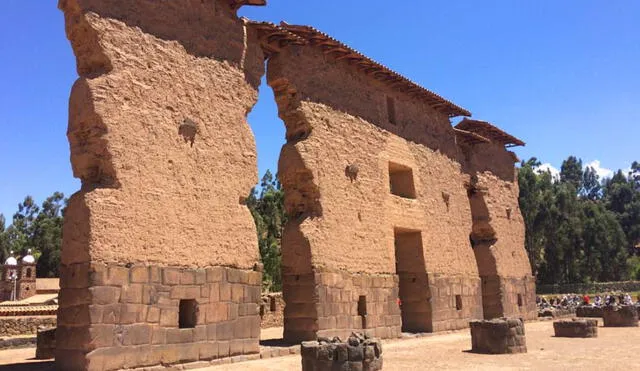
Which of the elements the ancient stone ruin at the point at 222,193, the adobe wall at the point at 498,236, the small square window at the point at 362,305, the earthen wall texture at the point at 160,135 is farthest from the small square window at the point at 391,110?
the earthen wall texture at the point at 160,135

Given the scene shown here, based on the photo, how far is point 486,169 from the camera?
21703mm

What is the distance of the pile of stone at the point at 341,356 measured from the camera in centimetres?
787

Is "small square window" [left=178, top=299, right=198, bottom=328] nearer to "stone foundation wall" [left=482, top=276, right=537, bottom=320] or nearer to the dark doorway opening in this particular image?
the dark doorway opening

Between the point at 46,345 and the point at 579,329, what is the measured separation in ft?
41.9

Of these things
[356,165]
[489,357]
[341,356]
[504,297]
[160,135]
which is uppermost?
[356,165]

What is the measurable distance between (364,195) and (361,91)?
10.5 feet

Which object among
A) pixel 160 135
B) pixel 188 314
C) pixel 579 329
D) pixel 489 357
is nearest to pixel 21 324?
pixel 188 314

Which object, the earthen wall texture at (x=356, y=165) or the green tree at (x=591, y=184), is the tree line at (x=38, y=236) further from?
the green tree at (x=591, y=184)

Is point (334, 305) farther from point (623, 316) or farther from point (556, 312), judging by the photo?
point (556, 312)

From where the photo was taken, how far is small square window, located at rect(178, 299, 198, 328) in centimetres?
956

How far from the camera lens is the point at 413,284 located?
53.4 ft

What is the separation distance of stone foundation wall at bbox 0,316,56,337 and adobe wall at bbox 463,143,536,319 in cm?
1537

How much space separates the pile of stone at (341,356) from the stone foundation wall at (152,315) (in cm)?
236

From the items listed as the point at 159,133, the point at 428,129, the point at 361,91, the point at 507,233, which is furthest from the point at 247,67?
the point at 507,233
